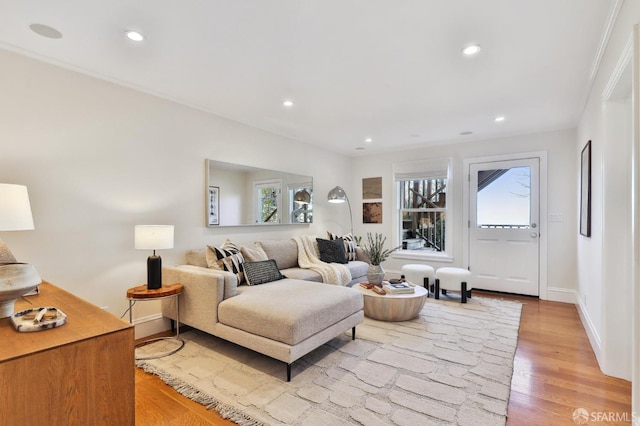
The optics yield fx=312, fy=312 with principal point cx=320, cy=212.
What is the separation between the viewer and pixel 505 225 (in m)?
4.78

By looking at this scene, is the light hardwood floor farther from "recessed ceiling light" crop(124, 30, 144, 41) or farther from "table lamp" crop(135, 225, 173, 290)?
"recessed ceiling light" crop(124, 30, 144, 41)

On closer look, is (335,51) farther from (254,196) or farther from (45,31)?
(254,196)

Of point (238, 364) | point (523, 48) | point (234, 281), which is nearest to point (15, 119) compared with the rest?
point (234, 281)

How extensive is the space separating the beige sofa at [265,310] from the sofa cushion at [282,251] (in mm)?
754

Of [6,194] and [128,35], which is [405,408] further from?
[128,35]

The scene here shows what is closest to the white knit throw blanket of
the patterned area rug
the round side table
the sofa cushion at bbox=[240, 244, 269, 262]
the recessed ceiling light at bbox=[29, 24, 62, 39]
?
the sofa cushion at bbox=[240, 244, 269, 262]

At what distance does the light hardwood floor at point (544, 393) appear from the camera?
184 cm

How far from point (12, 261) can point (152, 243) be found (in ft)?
3.21

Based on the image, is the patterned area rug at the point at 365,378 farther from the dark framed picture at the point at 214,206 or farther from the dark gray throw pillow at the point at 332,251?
the dark gray throw pillow at the point at 332,251

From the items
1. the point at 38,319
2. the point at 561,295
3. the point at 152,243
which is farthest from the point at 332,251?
the point at 38,319

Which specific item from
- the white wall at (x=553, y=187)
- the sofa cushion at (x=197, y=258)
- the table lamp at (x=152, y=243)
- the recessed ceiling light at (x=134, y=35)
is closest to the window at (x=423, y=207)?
the white wall at (x=553, y=187)

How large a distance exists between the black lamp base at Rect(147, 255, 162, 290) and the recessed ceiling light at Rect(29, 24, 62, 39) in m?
1.76

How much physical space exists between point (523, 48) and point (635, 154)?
127 centimetres

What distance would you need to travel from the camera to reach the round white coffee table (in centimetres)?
336
